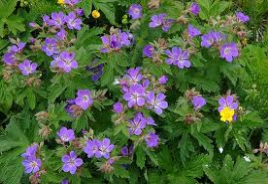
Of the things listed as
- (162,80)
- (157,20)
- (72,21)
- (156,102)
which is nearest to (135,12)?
(157,20)

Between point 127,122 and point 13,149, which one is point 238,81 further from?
point 13,149

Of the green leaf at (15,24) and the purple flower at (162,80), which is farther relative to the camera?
the green leaf at (15,24)

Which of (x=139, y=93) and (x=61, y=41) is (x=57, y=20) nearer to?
(x=61, y=41)

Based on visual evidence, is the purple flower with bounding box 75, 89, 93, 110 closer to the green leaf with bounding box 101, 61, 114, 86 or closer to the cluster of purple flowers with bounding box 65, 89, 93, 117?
the cluster of purple flowers with bounding box 65, 89, 93, 117

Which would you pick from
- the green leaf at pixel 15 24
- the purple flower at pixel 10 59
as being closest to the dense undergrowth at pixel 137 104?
the purple flower at pixel 10 59

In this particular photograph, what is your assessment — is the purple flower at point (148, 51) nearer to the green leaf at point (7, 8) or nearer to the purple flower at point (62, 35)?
the purple flower at point (62, 35)
